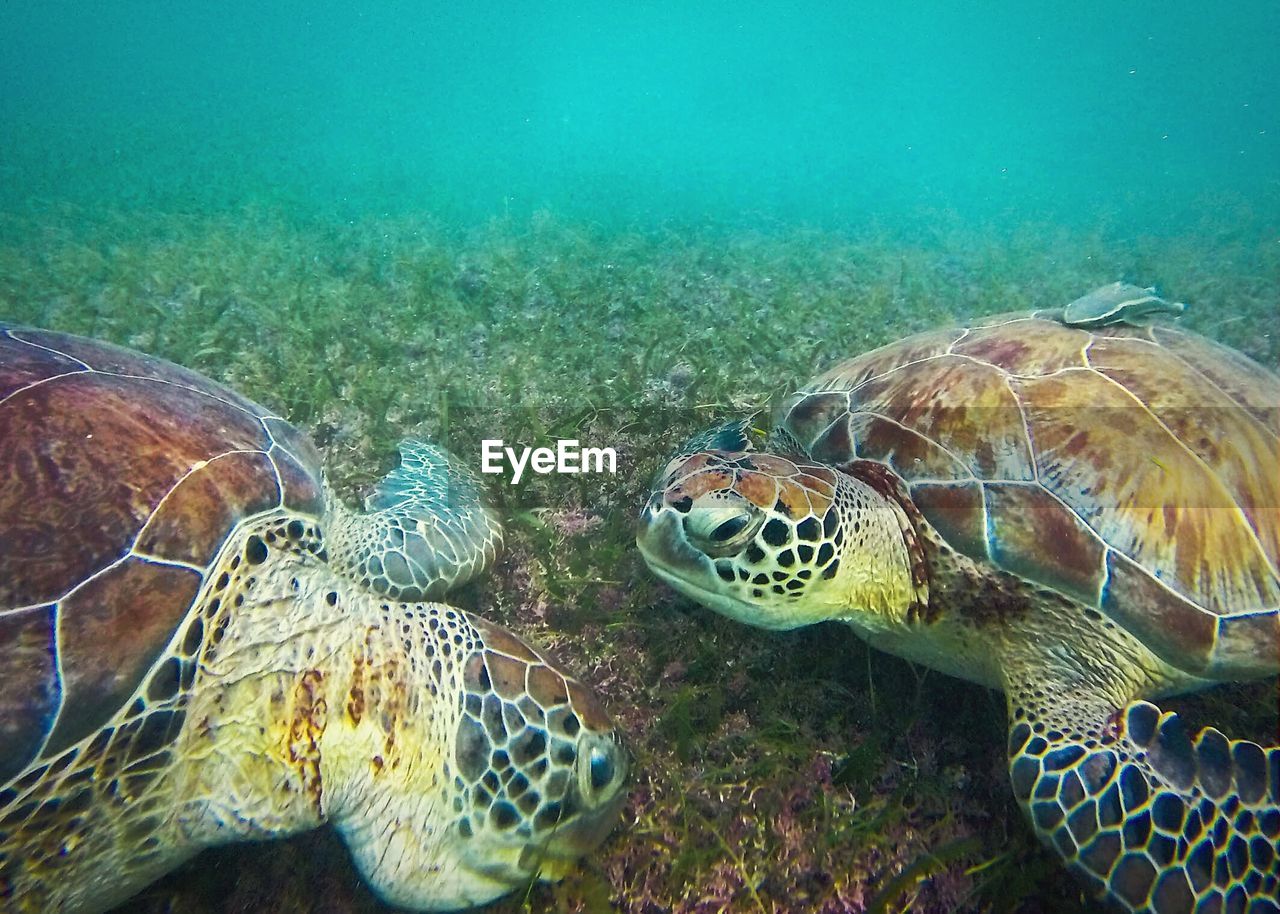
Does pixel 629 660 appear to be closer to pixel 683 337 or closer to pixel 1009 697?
pixel 1009 697

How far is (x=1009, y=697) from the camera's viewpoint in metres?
1.53

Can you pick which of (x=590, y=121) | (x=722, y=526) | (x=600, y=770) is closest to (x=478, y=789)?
(x=600, y=770)

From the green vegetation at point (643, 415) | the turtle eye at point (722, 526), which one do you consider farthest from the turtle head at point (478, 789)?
the turtle eye at point (722, 526)

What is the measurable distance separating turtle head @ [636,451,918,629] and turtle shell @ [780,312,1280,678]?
224mm

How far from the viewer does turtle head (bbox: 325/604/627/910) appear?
131 centimetres

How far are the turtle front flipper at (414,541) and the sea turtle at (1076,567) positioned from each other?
67cm

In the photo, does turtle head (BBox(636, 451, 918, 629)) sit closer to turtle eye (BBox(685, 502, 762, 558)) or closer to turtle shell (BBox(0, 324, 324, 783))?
turtle eye (BBox(685, 502, 762, 558))

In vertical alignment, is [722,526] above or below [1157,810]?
above

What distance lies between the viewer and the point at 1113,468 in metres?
1.61

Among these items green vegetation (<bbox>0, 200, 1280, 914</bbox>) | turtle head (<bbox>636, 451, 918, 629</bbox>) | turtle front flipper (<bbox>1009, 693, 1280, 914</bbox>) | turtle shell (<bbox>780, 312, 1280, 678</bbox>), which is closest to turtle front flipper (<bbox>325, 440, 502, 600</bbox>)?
green vegetation (<bbox>0, 200, 1280, 914</bbox>)

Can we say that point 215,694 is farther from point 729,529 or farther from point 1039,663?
point 1039,663

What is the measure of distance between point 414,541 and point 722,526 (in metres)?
0.99

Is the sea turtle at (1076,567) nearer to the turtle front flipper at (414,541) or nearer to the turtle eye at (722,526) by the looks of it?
the turtle eye at (722,526)

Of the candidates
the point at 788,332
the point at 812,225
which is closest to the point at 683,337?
the point at 788,332
